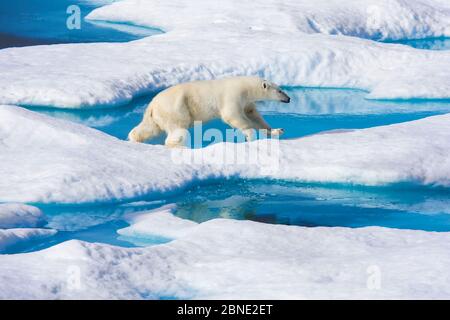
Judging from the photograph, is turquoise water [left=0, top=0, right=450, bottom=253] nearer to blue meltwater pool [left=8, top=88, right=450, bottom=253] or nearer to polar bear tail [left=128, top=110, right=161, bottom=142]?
blue meltwater pool [left=8, top=88, right=450, bottom=253]

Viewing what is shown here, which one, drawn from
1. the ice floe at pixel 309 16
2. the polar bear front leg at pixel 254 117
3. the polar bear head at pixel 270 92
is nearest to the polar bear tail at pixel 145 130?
the polar bear front leg at pixel 254 117

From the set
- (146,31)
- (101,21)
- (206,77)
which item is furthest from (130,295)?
(101,21)

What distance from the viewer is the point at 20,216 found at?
5.46 meters

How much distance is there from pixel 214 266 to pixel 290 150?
7.68 feet

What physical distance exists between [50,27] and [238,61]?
503 centimetres

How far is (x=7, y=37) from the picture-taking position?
13.2 meters

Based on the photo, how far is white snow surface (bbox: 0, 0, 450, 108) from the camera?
29.1 ft

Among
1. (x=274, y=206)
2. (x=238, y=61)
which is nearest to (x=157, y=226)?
(x=274, y=206)

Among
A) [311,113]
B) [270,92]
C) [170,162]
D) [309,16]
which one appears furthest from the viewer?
[309,16]

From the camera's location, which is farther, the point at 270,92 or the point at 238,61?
the point at 238,61

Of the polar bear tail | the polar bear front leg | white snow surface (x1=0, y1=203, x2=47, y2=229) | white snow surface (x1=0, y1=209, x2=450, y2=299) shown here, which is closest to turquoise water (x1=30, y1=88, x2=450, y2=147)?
the polar bear front leg

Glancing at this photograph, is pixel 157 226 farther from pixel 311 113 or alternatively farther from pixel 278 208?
pixel 311 113

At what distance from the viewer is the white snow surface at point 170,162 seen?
5.97 metres

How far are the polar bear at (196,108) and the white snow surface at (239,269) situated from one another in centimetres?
209
